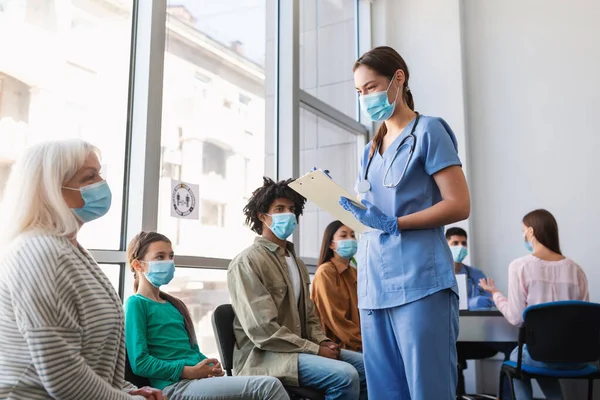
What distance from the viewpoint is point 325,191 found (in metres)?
1.73

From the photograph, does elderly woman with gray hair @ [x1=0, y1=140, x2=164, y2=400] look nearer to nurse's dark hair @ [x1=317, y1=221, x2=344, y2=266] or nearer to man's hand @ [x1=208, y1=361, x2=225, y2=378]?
man's hand @ [x1=208, y1=361, x2=225, y2=378]

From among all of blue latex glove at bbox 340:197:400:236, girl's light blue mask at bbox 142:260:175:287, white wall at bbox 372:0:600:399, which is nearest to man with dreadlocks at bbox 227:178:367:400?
girl's light blue mask at bbox 142:260:175:287

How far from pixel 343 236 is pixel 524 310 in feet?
3.19

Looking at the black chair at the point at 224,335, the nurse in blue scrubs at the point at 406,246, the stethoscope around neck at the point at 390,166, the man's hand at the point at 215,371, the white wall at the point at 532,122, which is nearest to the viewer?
the nurse in blue scrubs at the point at 406,246

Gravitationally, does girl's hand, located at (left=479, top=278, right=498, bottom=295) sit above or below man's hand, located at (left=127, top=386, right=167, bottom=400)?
above

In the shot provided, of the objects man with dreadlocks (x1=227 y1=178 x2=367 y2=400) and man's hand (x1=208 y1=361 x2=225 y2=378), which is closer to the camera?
man's hand (x1=208 y1=361 x2=225 y2=378)

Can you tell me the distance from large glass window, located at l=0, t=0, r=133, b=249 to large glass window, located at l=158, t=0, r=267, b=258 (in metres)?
0.27

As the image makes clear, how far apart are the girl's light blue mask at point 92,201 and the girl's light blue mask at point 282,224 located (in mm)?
1259

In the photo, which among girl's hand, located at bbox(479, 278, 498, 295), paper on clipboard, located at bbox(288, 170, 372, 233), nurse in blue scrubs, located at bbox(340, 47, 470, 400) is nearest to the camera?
nurse in blue scrubs, located at bbox(340, 47, 470, 400)

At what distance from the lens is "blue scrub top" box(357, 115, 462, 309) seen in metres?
1.48

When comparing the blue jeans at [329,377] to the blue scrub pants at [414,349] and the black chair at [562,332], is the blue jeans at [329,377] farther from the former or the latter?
the black chair at [562,332]

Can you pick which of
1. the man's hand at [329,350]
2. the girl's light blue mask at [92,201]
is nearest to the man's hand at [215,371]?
the man's hand at [329,350]

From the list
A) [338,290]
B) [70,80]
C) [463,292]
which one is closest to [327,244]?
[338,290]

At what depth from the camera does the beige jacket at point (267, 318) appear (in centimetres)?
235
